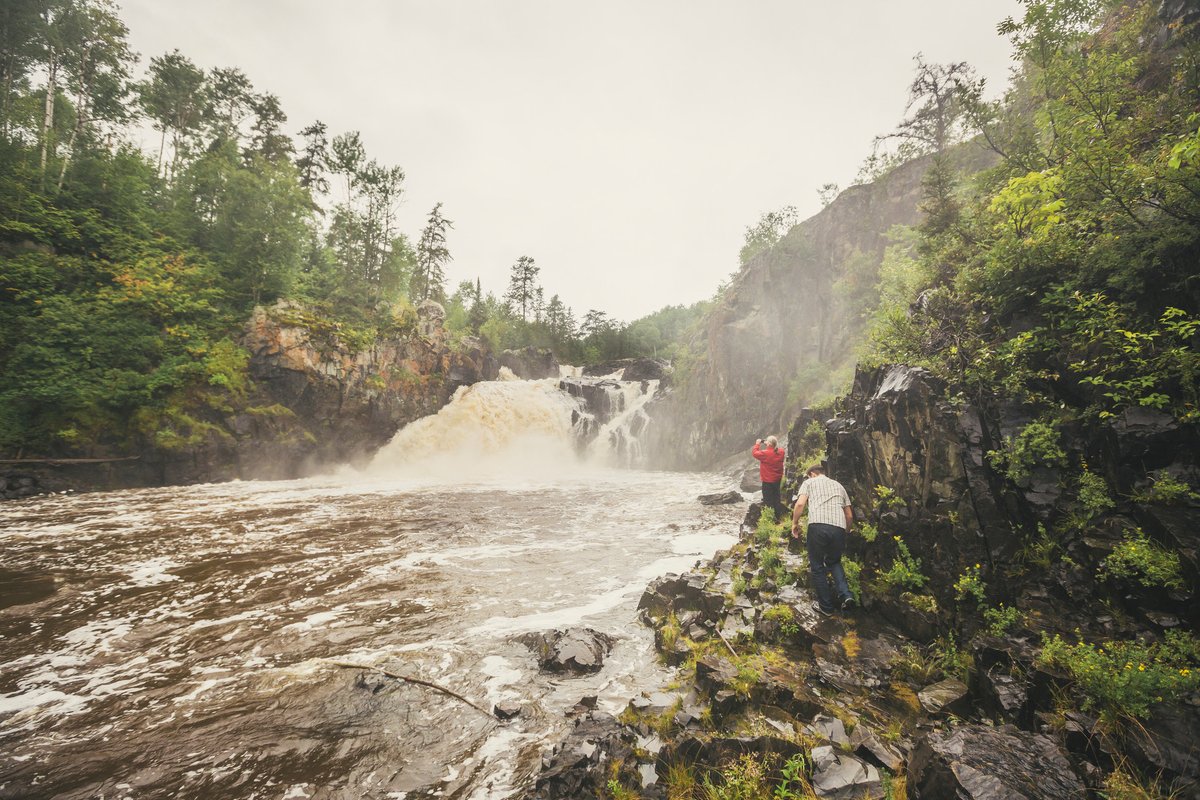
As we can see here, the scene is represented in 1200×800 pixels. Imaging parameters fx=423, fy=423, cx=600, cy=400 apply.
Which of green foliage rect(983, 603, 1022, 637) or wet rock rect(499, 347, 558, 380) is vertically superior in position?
wet rock rect(499, 347, 558, 380)

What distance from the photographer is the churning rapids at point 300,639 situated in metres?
3.92

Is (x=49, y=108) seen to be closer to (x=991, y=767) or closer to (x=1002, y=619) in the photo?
(x=991, y=767)

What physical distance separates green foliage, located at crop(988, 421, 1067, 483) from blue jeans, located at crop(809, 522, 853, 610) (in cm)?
216

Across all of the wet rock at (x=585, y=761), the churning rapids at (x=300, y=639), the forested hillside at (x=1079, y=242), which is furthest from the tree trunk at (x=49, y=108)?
the forested hillside at (x=1079, y=242)

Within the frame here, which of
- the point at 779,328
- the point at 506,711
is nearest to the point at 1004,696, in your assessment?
the point at 506,711

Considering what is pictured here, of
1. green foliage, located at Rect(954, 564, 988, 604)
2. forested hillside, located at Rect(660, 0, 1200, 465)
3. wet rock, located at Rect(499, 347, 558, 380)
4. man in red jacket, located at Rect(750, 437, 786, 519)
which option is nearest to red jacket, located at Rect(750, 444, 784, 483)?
man in red jacket, located at Rect(750, 437, 786, 519)

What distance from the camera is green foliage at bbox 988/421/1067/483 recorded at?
5.29 m

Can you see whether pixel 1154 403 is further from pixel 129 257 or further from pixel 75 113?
pixel 75 113

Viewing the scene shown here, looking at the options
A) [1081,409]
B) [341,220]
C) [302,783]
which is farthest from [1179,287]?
[341,220]

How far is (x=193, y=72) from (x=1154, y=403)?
53.0 m

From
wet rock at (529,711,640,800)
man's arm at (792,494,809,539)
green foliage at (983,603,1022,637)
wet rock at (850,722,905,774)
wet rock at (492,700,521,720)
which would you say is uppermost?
man's arm at (792,494,809,539)

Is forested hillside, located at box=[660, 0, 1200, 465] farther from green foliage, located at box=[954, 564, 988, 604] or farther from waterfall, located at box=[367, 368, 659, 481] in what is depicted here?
waterfall, located at box=[367, 368, 659, 481]

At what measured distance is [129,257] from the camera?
848 inches

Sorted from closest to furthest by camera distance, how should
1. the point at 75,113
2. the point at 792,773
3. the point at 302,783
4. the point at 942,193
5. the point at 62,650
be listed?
the point at 792,773 → the point at 302,783 → the point at 62,650 → the point at 942,193 → the point at 75,113
